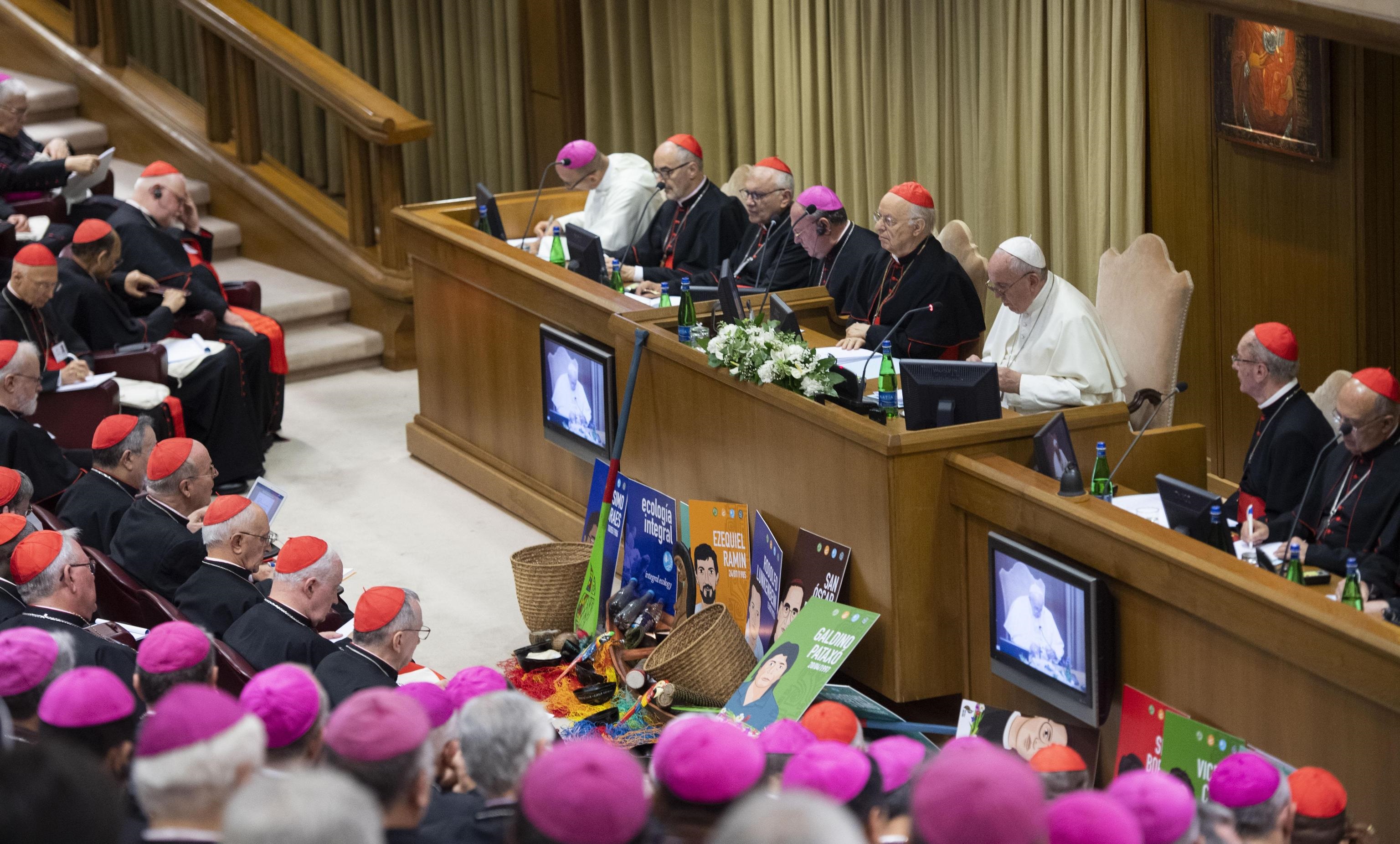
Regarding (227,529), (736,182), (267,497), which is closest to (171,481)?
(267,497)

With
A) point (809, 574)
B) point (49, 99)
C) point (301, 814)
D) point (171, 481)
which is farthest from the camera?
point (49, 99)

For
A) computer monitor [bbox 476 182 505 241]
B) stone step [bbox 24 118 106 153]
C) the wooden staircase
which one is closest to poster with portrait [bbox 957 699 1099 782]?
computer monitor [bbox 476 182 505 241]

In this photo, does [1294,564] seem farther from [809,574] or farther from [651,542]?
[651,542]

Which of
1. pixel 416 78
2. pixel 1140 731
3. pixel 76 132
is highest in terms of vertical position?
pixel 416 78

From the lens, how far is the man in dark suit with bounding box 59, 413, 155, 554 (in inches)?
219

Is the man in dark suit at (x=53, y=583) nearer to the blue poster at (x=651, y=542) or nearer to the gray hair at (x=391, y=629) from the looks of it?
the gray hair at (x=391, y=629)

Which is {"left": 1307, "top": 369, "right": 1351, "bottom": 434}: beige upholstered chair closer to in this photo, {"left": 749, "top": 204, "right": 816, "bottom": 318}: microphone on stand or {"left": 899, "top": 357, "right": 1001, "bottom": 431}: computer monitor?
{"left": 899, "top": 357, "right": 1001, "bottom": 431}: computer monitor

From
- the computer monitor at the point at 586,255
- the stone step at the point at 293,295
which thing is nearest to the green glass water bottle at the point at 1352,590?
the computer monitor at the point at 586,255

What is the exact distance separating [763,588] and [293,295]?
475 centimetres

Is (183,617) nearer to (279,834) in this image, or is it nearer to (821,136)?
(279,834)

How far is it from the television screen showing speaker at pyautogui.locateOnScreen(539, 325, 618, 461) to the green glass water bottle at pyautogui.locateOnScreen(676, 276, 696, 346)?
1.32 ft

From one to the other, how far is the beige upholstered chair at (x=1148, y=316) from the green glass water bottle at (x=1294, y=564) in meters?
1.85

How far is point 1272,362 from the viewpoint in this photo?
4.88 m

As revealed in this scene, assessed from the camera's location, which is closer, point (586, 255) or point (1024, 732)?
point (1024, 732)
